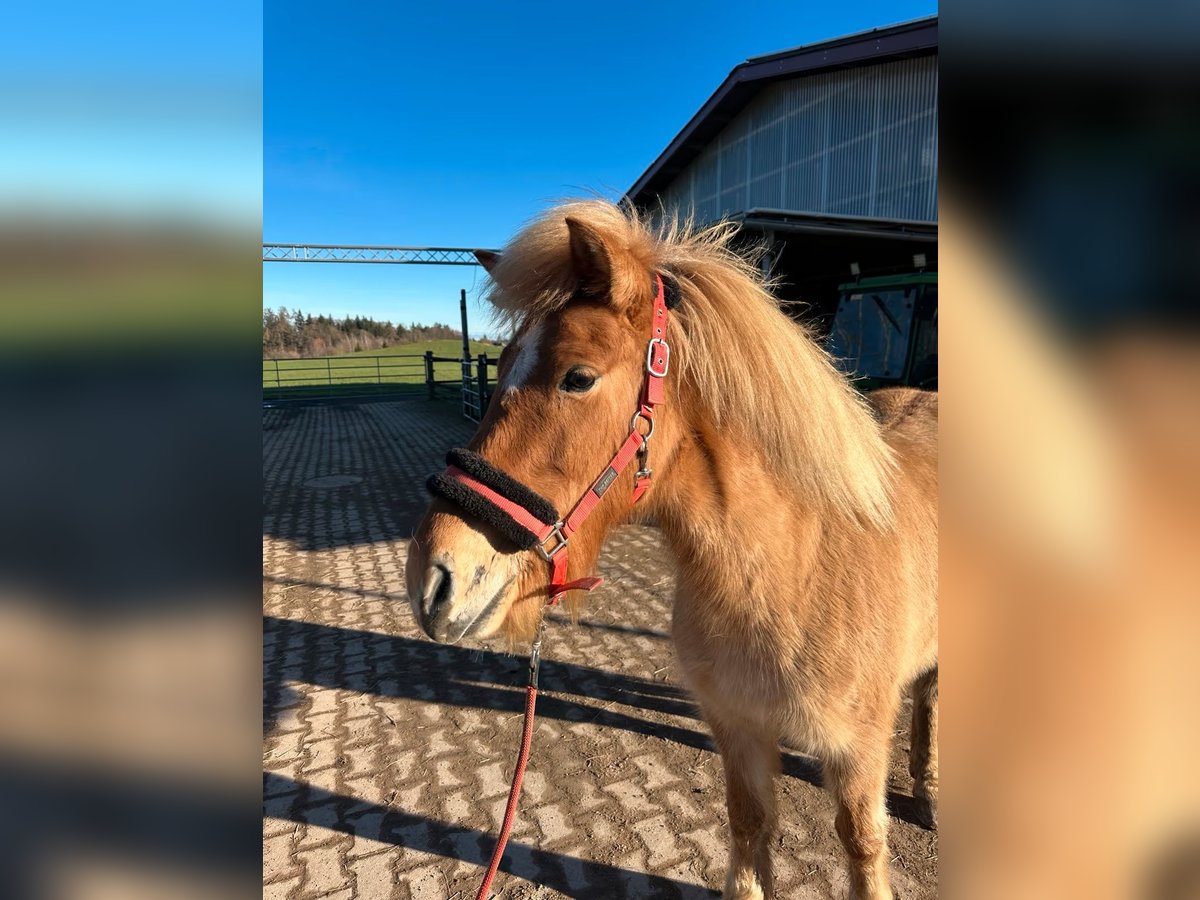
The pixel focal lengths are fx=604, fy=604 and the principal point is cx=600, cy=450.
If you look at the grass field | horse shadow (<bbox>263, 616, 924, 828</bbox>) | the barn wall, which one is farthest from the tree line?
horse shadow (<bbox>263, 616, 924, 828</bbox>)

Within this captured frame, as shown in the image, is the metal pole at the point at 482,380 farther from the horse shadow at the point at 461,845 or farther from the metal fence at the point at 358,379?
the horse shadow at the point at 461,845

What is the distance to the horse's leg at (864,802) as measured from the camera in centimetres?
193

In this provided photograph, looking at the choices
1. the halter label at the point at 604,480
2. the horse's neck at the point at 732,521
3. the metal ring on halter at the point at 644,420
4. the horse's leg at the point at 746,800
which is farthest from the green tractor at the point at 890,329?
the halter label at the point at 604,480

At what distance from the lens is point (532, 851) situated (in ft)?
8.68

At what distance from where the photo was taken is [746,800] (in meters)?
2.32

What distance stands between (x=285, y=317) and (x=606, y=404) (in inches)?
1123

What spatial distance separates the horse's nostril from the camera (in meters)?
1.40

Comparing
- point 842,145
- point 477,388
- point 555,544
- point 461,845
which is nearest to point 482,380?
point 477,388

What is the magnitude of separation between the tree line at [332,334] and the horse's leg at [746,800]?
22013mm

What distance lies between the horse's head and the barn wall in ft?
32.7

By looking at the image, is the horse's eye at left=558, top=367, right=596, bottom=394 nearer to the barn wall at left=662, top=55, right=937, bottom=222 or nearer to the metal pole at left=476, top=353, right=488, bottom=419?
the barn wall at left=662, top=55, right=937, bottom=222

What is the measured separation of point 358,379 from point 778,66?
24.1m
